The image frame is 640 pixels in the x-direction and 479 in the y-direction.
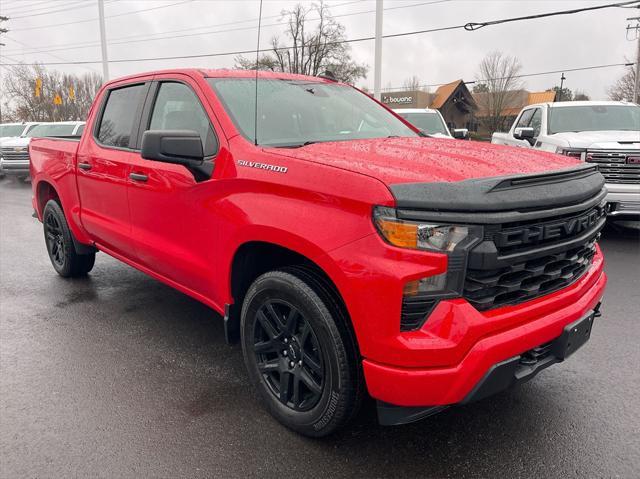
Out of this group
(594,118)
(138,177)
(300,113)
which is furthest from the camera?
(594,118)

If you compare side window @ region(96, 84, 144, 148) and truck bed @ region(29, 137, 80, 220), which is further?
truck bed @ region(29, 137, 80, 220)

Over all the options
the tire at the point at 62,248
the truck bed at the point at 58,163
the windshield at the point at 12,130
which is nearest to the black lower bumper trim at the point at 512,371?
the truck bed at the point at 58,163

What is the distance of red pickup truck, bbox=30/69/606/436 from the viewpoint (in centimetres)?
201

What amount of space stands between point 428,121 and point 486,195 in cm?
941

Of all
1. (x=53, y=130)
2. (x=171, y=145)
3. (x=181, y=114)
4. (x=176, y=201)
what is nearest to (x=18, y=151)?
(x=53, y=130)

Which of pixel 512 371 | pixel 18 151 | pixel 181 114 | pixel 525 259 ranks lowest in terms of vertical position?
pixel 512 371

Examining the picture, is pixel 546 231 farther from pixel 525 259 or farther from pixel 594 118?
pixel 594 118

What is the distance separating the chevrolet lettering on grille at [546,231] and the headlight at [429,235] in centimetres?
16

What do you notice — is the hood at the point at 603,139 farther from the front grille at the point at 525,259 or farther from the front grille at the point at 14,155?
the front grille at the point at 14,155

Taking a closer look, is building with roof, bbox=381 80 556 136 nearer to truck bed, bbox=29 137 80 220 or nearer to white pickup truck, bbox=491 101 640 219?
white pickup truck, bbox=491 101 640 219

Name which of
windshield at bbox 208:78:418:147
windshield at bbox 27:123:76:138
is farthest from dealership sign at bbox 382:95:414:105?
windshield at bbox 208:78:418:147

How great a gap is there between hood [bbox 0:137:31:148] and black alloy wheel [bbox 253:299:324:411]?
1657 centimetres

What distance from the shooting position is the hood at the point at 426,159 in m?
2.15

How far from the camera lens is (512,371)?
2.13 metres
